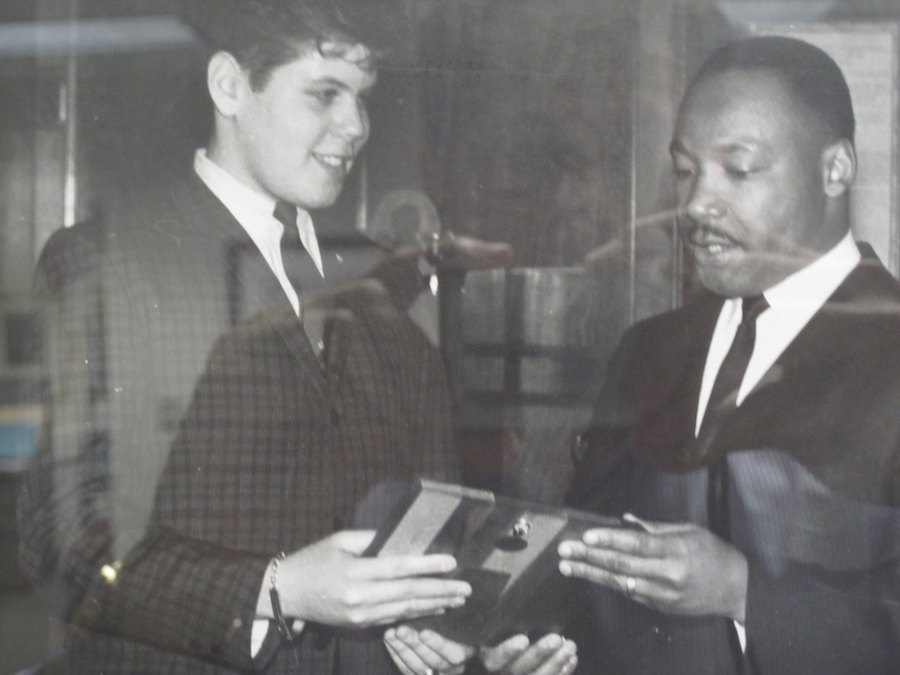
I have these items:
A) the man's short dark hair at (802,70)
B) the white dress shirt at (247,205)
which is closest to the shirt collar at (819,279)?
the man's short dark hair at (802,70)

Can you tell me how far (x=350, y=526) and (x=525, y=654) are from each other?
0.31 meters

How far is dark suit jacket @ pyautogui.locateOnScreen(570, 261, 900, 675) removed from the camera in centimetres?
146

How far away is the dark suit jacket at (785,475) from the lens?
1.46 metres

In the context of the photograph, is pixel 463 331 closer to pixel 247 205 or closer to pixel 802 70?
pixel 247 205

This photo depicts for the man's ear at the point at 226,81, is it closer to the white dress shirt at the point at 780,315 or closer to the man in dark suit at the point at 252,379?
the man in dark suit at the point at 252,379

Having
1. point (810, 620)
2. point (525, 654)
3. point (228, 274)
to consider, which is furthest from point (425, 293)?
point (810, 620)

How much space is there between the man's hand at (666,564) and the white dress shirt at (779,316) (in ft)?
0.50

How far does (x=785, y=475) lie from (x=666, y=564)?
0.20 m

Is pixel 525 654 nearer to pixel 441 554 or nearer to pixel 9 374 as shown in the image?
pixel 441 554

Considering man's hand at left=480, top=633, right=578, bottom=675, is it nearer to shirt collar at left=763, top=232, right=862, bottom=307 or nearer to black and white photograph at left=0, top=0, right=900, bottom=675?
black and white photograph at left=0, top=0, right=900, bottom=675

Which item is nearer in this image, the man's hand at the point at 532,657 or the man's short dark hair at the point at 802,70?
the man's short dark hair at the point at 802,70

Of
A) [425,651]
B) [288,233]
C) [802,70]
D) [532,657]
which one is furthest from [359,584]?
[802,70]

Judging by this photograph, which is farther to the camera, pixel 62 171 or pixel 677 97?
pixel 62 171

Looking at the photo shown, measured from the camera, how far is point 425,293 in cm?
152
